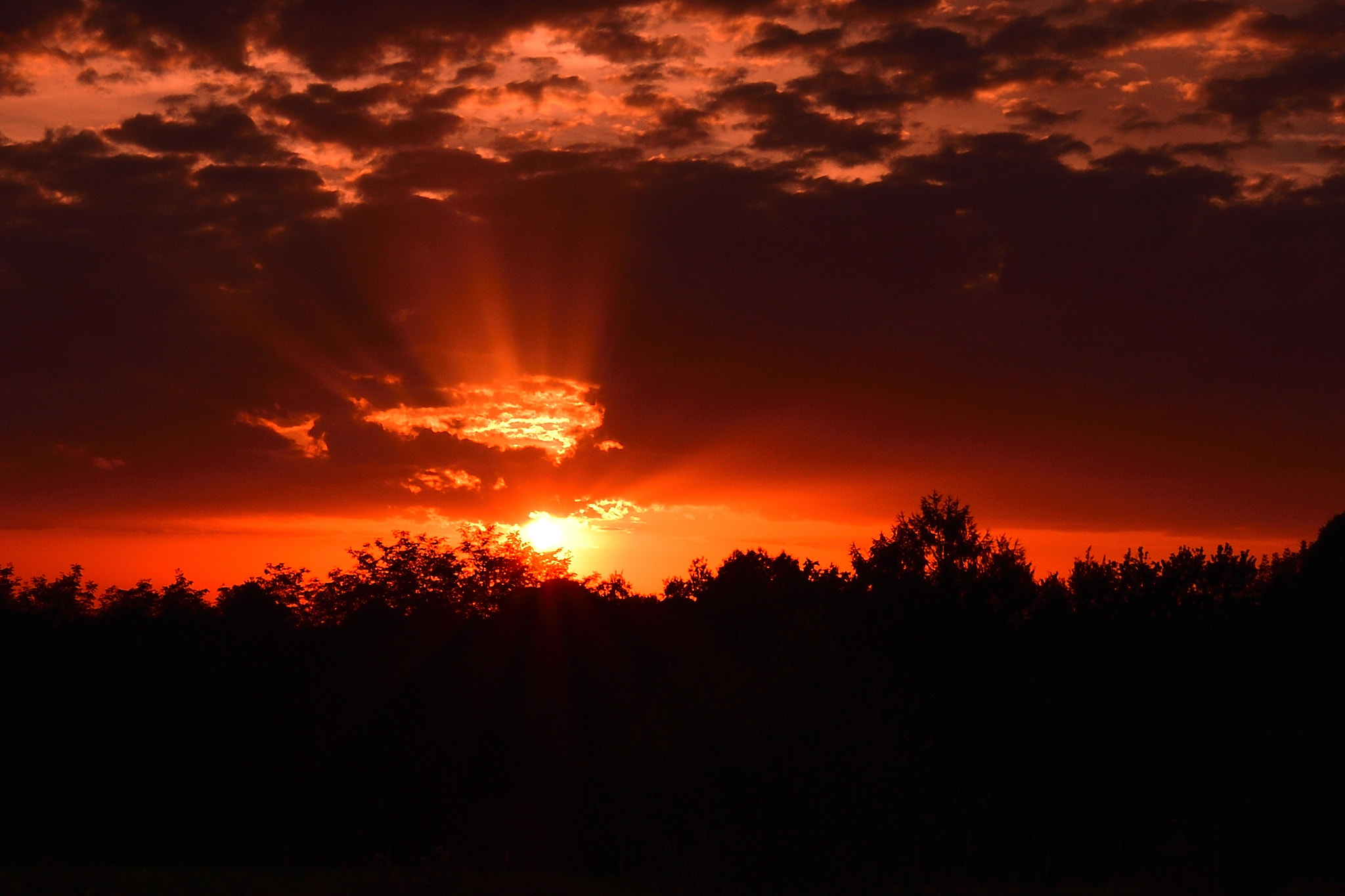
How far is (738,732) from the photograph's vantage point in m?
34.1

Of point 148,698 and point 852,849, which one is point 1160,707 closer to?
point 852,849

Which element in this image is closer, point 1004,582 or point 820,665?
point 820,665

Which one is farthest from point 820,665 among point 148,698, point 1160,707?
point 148,698

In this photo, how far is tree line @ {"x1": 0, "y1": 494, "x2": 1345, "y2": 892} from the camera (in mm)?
34156

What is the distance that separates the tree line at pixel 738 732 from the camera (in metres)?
34.2

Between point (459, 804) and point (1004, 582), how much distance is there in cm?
3175

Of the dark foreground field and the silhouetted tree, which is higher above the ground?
the silhouetted tree

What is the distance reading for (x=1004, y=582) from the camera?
6494 centimetres

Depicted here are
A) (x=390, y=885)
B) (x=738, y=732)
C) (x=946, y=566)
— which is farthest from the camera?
(x=946, y=566)

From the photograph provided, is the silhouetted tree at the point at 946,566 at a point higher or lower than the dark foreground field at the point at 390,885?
higher

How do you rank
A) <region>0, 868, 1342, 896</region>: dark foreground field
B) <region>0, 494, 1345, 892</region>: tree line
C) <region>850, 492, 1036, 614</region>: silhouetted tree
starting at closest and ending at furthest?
<region>0, 868, 1342, 896</region>: dark foreground field
<region>0, 494, 1345, 892</region>: tree line
<region>850, 492, 1036, 614</region>: silhouetted tree

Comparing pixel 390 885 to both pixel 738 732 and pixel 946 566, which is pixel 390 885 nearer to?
pixel 738 732

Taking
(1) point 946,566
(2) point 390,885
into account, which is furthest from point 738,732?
(1) point 946,566

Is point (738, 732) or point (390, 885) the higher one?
point (738, 732)
